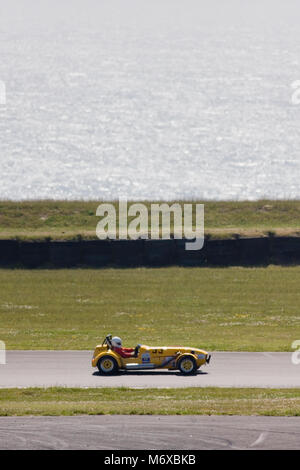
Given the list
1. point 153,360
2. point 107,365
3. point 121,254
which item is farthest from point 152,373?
point 121,254

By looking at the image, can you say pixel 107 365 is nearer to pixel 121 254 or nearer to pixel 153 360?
pixel 153 360

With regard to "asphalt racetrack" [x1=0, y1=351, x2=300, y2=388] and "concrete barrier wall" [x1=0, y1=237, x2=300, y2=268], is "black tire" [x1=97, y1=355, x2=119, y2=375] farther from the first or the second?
"concrete barrier wall" [x1=0, y1=237, x2=300, y2=268]

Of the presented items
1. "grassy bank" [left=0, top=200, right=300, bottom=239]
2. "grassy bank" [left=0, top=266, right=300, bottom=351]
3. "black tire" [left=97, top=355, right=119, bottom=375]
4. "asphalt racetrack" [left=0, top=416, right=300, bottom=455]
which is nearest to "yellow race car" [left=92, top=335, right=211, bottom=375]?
"black tire" [left=97, top=355, right=119, bottom=375]

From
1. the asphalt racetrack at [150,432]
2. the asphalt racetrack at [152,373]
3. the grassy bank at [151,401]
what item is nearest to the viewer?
the asphalt racetrack at [150,432]

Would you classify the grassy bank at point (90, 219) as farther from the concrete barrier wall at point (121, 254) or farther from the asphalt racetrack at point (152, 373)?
the asphalt racetrack at point (152, 373)

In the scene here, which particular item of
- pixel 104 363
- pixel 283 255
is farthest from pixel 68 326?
pixel 283 255

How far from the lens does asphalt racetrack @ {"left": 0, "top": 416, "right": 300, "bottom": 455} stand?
14.5 metres

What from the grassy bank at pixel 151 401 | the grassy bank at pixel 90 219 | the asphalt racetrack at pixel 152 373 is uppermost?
the grassy bank at pixel 90 219

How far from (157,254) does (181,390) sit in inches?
818

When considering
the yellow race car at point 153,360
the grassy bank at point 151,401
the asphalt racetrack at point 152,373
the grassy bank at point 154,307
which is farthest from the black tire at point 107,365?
the grassy bank at point 154,307

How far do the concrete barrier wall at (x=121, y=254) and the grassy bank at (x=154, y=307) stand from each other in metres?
0.67

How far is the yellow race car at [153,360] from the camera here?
2134 cm

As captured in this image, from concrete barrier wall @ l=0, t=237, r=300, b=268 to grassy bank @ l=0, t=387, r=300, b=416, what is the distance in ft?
67.2

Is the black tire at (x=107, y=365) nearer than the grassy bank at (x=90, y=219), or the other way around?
the black tire at (x=107, y=365)
